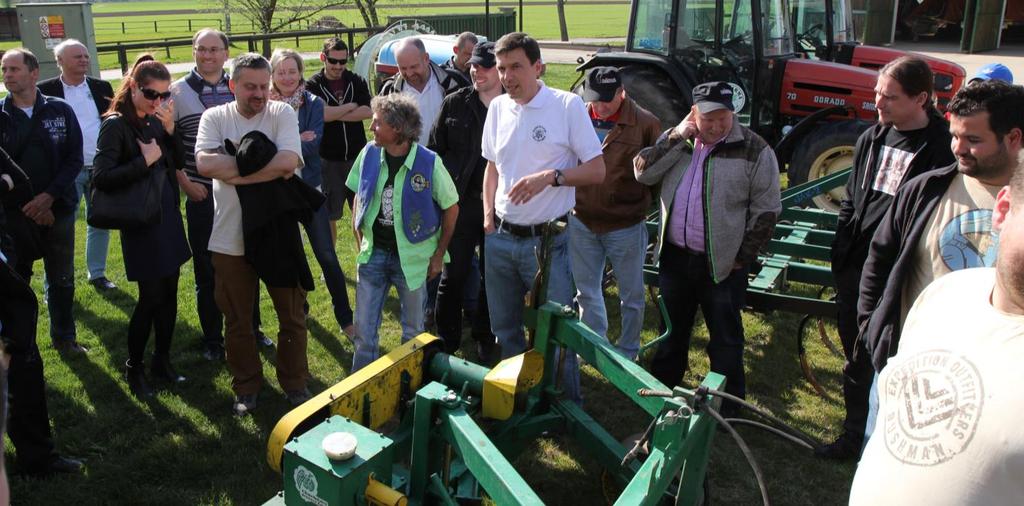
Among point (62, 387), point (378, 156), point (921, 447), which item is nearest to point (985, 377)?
point (921, 447)

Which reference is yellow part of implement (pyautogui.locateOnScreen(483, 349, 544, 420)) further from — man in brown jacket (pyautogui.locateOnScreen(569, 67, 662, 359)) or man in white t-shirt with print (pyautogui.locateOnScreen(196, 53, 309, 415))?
man in white t-shirt with print (pyautogui.locateOnScreen(196, 53, 309, 415))

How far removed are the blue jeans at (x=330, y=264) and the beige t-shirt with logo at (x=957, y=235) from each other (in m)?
3.31

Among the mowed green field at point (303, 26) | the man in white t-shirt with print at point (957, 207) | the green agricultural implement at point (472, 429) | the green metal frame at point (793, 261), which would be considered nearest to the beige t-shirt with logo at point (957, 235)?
the man in white t-shirt with print at point (957, 207)

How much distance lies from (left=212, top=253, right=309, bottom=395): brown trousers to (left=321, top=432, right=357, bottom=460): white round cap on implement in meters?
1.73

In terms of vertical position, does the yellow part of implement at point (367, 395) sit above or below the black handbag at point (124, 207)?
below

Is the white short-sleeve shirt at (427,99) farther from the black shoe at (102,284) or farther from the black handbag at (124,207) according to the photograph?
the black shoe at (102,284)

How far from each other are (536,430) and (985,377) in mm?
1924

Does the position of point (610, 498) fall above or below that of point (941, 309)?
below

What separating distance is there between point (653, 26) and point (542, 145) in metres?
4.39

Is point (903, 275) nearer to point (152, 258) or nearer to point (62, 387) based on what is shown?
point (152, 258)

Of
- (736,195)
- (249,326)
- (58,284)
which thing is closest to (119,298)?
(58,284)

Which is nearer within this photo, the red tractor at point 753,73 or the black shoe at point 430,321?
the black shoe at point 430,321

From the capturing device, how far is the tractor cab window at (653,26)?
24.5 feet

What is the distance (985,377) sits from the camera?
148cm
